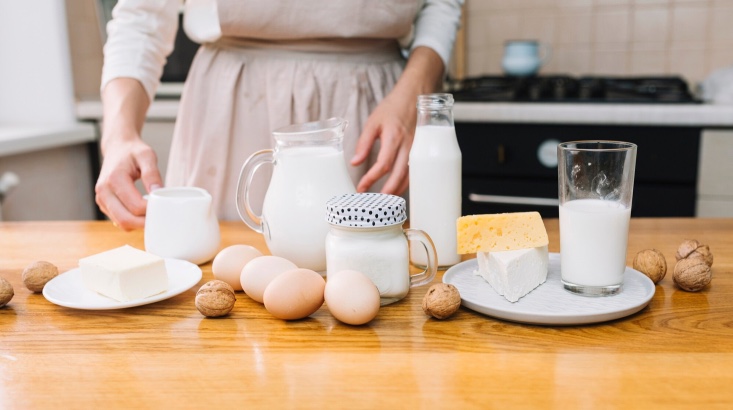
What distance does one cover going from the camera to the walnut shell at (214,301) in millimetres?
701

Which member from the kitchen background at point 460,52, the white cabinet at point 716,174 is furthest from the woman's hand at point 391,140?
the kitchen background at point 460,52

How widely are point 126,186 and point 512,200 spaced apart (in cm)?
117

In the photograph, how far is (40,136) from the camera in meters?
1.94

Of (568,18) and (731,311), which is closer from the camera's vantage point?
(731,311)

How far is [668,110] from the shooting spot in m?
1.76

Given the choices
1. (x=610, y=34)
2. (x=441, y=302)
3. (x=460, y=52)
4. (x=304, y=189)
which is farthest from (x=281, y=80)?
(x=610, y=34)

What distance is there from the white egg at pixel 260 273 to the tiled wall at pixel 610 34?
1918 millimetres

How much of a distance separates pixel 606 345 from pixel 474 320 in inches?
5.0

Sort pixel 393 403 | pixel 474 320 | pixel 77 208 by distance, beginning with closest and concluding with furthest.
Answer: pixel 393 403, pixel 474 320, pixel 77 208

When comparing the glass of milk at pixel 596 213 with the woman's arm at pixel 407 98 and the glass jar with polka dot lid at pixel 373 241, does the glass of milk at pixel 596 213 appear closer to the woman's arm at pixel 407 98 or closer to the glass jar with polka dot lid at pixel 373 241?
the glass jar with polka dot lid at pixel 373 241

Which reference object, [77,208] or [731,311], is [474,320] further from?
[77,208]

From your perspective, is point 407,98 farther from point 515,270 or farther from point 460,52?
point 460,52

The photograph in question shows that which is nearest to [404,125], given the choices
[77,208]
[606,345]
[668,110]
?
[606,345]

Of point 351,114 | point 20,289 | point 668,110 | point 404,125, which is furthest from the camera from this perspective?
point 668,110
